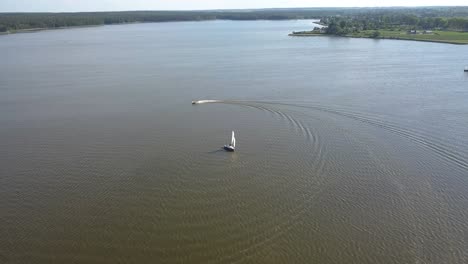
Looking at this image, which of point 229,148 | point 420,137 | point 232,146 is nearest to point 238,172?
point 229,148

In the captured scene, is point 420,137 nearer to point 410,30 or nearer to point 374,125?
point 374,125

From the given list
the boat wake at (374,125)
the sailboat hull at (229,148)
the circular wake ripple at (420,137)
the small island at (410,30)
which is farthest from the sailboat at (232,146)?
the small island at (410,30)

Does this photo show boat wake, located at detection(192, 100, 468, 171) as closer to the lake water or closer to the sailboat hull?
the lake water

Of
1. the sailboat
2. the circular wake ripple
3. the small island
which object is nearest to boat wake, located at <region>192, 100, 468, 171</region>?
the circular wake ripple

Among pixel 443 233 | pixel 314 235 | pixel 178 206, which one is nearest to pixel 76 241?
pixel 178 206

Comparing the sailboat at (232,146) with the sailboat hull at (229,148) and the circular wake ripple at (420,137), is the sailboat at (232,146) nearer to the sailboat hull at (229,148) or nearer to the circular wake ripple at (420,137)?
the sailboat hull at (229,148)

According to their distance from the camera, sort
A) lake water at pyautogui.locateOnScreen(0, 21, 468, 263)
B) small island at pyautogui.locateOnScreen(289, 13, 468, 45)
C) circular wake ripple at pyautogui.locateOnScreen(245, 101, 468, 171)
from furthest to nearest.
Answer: small island at pyautogui.locateOnScreen(289, 13, 468, 45)
circular wake ripple at pyautogui.locateOnScreen(245, 101, 468, 171)
lake water at pyautogui.locateOnScreen(0, 21, 468, 263)

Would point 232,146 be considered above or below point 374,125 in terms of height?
below

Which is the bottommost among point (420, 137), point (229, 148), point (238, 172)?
point (238, 172)
